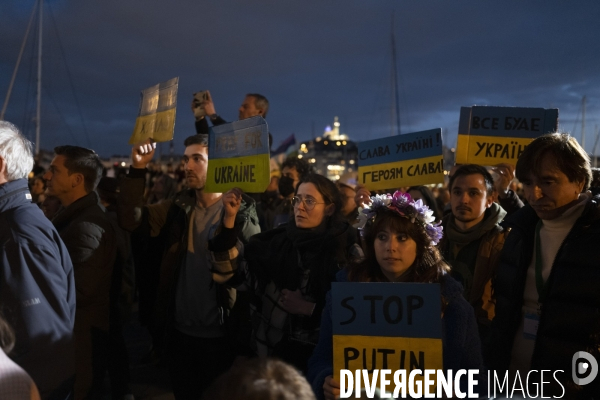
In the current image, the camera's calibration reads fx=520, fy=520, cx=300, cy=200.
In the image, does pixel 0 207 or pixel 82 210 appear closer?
pixel 0 207

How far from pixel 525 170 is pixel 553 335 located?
90 cm

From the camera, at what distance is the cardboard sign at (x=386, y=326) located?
2.23 metres

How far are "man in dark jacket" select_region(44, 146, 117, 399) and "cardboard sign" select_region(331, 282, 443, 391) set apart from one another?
212 centimetres

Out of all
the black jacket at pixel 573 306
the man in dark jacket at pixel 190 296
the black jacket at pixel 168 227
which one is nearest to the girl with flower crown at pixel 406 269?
the black jacket at pixel 573 306

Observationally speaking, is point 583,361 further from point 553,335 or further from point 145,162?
point 145,162

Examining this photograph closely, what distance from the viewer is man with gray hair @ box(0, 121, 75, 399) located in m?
2.31

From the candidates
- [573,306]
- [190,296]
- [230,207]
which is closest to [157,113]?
[230,207]

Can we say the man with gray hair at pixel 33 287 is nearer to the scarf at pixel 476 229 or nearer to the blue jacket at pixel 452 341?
the blue jacket at pixel 452 341

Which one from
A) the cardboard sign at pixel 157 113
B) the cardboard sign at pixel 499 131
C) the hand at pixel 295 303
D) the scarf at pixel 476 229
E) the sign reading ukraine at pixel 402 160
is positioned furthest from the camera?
the sign reading ukraine at pixel 402 160

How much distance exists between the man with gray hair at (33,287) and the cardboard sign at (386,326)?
1.29m

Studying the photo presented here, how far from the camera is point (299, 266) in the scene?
11.2 feet

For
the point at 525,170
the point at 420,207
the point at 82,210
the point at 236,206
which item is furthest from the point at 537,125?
the point at 82,210

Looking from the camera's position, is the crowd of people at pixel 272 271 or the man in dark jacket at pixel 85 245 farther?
the man in dark jacket at pixel 85 245

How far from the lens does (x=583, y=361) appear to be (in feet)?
8.21
